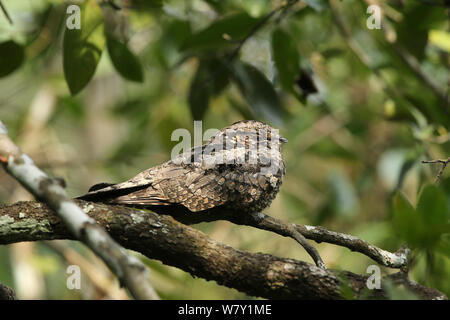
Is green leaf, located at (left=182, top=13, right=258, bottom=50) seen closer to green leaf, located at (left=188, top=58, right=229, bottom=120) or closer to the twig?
green leaf, located at (left=188, top=58, right=229, bottom=120)

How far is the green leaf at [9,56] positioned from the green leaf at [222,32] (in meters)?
0.97

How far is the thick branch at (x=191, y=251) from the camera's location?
213 centimetres

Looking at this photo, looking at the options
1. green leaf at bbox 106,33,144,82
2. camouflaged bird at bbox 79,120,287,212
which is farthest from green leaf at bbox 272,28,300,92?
green leaf at bbox 106,33,144,82

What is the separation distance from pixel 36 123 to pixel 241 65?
323 cm

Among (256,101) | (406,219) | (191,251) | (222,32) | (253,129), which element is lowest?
(191,251)

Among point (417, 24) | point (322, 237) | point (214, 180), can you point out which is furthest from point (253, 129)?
point (417, 24)

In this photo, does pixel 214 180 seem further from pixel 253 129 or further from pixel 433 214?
pixel 433 214

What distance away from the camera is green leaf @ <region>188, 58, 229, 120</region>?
3.55 metres

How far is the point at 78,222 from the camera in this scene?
66.1 inches

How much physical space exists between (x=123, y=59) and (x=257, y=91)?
964mm

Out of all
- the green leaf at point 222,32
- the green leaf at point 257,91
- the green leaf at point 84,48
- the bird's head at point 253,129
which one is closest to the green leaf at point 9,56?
the green leaf at point 84,48

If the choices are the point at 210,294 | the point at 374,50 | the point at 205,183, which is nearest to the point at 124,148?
the point at 210,294

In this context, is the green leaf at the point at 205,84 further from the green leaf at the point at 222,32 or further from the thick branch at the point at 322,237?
the thick branch at the point at 322,237

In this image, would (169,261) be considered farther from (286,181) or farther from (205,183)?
(286,181)
